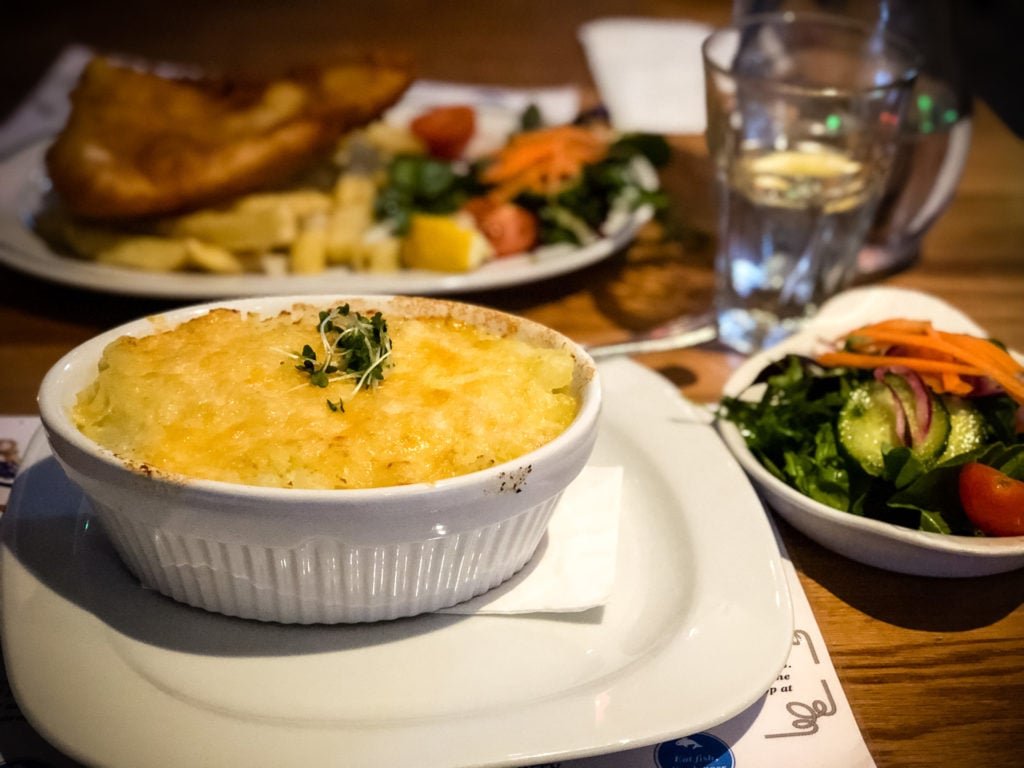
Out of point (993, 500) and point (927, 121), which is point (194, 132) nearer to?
point (927, 121)

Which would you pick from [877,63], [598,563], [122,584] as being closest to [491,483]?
[598,563]

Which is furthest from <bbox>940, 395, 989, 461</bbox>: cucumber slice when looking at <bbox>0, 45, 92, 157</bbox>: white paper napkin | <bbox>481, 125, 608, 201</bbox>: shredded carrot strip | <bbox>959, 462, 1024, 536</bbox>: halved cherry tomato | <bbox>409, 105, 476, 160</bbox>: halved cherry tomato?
<bbox>0, 45, 92, 157</bbox>: white paper napkin

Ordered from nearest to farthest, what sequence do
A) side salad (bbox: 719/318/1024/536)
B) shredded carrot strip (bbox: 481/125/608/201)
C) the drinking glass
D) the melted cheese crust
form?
the melted cheese crust, side salad (bbox: 719/318/1024/536), the drinking glass, shredded carrot strip (bbox: 481/125/608/201)

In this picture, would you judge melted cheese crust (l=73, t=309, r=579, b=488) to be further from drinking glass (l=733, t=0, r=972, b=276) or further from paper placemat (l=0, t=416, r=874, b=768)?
drinking glass (l=733, t=0, r=972, b=276)

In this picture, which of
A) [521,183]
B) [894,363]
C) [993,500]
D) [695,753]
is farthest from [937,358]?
[521,183]

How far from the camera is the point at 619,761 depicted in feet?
3.75

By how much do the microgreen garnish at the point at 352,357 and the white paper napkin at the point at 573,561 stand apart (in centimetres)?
38

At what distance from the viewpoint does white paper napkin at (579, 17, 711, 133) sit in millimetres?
3857

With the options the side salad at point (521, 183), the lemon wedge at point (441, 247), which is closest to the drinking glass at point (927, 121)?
the side salad at point (521, 183)

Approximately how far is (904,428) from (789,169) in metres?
0.94

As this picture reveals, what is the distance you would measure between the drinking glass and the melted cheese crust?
1.70 metres

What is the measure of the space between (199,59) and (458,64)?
139 cm

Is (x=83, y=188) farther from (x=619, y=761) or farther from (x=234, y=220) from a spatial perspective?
(x=619, y=761)

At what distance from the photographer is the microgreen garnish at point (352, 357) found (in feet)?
4.37
